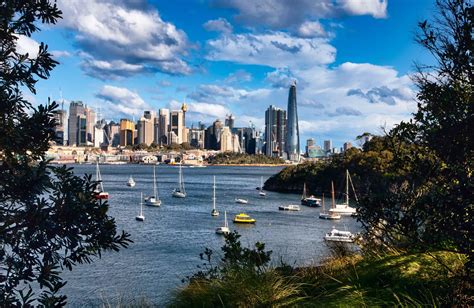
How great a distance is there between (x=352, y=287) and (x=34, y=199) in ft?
11.2

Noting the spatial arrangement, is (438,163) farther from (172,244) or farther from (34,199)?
(172,244)

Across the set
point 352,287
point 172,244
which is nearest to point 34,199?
point 352,287

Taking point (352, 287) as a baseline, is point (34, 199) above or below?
above

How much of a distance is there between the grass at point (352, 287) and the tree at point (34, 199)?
2.42m

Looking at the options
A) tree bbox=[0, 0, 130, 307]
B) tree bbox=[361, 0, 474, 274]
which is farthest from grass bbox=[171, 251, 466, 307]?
tree bbox=[0, 0, 130, 307]

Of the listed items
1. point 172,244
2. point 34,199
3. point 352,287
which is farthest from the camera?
point 172,244

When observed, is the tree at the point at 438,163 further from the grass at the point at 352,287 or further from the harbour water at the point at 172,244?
the harbour water at the point at 172,244

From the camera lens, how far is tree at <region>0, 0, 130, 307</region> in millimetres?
3594

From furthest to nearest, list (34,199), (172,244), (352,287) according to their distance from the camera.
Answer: (172,244) → (352,287) → (34,199)

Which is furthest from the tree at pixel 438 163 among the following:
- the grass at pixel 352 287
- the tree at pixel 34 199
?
the tree at pixel 34 199

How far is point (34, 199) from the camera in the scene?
3.70 meters

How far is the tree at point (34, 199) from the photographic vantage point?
359cm

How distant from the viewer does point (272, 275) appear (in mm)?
6531

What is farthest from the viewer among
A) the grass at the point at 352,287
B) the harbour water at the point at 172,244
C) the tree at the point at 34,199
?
the harbour water at the point at 172,244
